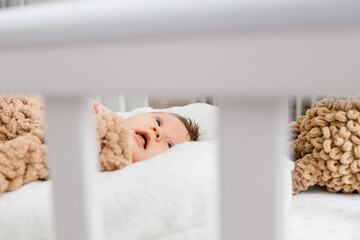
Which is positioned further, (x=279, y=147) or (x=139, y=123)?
(x=139, y=123)

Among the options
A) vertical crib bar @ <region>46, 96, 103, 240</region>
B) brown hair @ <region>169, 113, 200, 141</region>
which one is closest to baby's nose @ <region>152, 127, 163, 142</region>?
brown hair @ <region>169, 113, 200, 141</region>

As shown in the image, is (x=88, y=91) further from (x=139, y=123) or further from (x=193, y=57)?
(x=139, y=123)

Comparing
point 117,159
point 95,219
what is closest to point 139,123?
point 117,159

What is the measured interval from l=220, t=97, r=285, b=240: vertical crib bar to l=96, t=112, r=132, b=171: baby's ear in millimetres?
417

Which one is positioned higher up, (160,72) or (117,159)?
(160,72)

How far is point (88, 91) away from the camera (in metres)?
0.25

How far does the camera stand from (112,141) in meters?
0.65

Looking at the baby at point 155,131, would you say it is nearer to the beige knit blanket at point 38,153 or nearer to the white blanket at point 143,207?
the beige knit blanket at point 38,153

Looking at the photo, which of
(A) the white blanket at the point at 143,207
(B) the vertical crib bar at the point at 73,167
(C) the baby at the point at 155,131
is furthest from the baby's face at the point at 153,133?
(B) the vertical crib bar at the point at 73,167

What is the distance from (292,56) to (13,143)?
0.49 metres

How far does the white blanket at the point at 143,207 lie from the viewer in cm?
52

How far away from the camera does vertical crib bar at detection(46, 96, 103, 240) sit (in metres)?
0.27

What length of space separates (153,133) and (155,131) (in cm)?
2

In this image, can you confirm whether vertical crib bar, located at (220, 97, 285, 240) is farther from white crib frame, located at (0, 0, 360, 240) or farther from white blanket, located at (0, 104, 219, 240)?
white blanket, located at (0, 104, 219, 240)
